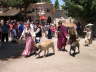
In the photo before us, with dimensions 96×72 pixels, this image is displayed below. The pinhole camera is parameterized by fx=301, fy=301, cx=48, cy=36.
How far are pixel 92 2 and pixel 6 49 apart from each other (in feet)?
36.6

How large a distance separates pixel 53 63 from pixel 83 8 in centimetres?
1493

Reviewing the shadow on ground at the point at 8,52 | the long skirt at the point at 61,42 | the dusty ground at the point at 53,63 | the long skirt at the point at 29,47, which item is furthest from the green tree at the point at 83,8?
the long skirt at the point at 29,47

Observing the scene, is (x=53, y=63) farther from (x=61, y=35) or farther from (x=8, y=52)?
(x=8, y=52)

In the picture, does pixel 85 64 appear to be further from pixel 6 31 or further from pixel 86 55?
pixel 6 31

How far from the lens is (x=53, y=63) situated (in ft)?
46.8

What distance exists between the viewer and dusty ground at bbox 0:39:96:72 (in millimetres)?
13188

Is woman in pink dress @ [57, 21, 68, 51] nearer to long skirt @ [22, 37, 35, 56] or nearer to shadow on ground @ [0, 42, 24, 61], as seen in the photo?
long skirt @ [22, 37, 35, 56]

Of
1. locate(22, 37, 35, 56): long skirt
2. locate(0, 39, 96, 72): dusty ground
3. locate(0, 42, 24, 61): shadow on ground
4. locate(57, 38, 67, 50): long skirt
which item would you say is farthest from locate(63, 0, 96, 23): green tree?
locate(22, 37, 35, 56): long skirt

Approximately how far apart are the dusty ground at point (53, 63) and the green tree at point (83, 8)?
37.9ft

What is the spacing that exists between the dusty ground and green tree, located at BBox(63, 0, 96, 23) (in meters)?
11.5

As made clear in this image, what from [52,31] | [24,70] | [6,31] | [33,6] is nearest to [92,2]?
[52,31]

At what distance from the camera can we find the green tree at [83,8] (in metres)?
28.0

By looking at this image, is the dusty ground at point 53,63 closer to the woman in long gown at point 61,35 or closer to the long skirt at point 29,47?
the long skirt at point 29,47

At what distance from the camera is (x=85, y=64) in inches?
558
